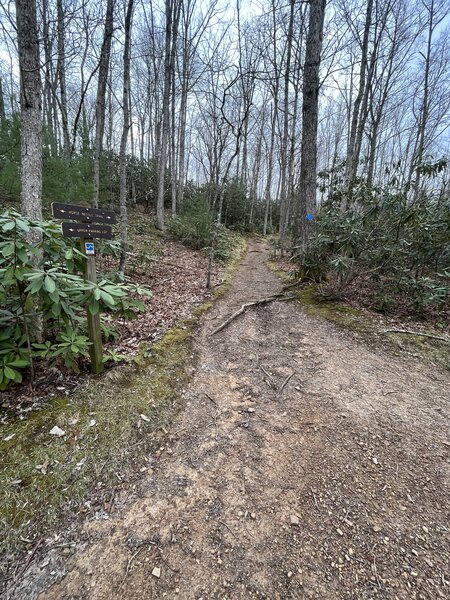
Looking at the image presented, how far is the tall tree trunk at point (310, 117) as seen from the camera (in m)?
5.78

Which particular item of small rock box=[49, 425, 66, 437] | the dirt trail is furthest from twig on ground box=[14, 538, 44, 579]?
small rock box=[49, 425, 66, 437]

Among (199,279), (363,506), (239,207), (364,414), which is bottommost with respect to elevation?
(363,506)

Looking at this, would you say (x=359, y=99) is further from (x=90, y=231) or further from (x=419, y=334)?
(x=90, y=231)

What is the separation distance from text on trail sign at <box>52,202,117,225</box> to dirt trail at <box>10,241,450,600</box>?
2.13m

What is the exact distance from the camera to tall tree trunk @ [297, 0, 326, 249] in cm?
578

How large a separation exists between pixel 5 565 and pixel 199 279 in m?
6.12

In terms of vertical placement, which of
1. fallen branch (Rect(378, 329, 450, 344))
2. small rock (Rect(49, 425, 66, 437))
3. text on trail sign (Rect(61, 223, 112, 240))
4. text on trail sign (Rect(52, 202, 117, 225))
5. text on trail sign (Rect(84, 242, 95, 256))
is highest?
text on trail sign (Rect(52, 202, 117, 225))

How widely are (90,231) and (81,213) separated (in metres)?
0.17

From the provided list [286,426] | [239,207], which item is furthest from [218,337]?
[239,207]

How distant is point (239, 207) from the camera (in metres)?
18.1

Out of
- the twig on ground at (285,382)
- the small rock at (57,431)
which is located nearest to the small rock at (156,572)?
the small rock at (57,431)

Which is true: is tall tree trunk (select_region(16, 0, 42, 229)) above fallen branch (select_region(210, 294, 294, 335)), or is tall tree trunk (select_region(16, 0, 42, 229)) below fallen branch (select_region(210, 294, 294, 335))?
above

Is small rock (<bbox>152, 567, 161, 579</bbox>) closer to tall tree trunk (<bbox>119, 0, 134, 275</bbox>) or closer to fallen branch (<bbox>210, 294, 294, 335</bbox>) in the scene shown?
fallen branch (<bbox>210, 294, 294, 335</bbox>)

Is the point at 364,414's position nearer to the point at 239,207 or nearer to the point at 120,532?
the point at 120,532
